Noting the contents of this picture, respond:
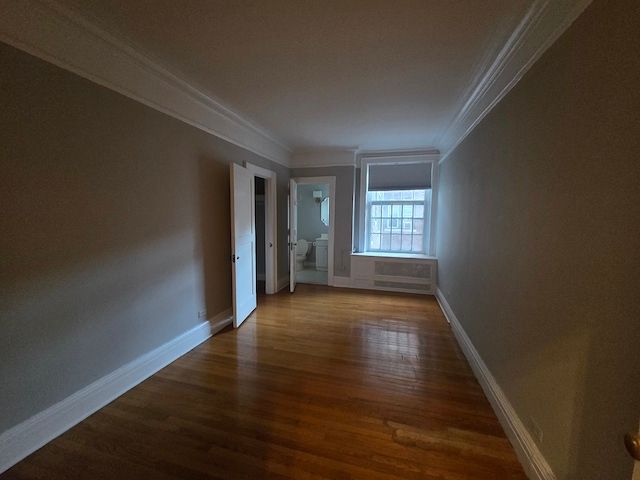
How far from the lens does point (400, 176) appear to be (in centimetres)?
476

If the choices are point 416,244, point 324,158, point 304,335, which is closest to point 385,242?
point 416,244

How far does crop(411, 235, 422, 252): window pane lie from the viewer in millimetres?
4812

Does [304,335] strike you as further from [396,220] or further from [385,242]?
[396,220]

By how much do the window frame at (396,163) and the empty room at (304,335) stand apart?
5.29 ft

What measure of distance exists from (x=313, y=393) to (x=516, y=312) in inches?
58.7

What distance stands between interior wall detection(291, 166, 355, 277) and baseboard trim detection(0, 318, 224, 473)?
2979 millimetres

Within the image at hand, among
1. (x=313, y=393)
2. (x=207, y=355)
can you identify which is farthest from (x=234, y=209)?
(x=313, y=393)

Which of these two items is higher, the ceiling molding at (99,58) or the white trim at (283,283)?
the ceiling molding at (99,58)

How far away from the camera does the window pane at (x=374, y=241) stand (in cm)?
500

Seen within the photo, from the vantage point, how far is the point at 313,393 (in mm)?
1970

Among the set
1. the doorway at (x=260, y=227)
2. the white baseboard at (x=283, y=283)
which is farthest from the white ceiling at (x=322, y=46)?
the white baseboard at (x=283, y=283)

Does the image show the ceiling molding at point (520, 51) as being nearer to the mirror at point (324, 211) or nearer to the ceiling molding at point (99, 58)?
the ceiling molding at point (99, 58)

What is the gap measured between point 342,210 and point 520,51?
3.34 m

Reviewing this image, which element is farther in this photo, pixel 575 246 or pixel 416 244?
pixel 416 244
